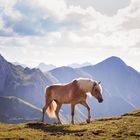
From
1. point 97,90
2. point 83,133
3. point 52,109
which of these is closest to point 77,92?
point 97,90

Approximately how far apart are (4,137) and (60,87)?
11883 millimetres

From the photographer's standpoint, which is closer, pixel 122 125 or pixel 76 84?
pixel 122 125

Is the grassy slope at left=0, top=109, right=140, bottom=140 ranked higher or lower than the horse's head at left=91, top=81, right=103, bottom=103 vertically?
lower

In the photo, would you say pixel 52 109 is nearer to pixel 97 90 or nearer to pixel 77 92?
pixel 77 92

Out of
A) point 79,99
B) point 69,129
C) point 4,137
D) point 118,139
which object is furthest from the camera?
point 79,99

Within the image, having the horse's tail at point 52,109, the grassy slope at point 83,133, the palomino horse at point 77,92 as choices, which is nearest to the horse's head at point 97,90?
the palomino horse at point 77,92

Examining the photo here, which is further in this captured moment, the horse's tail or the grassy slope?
the horse's tail

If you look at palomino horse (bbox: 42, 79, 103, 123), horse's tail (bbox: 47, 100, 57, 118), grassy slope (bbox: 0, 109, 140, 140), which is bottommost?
grassy slope (bbox: 0, 109, 140, 140)

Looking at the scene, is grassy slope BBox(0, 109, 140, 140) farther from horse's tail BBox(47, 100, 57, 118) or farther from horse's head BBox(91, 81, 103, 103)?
horse's tail BBox(47, 100, 57, 118)

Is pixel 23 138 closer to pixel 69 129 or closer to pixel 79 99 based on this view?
pixel 69 129

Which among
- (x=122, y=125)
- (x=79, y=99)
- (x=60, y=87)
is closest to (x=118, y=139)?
(x=122, y=125)

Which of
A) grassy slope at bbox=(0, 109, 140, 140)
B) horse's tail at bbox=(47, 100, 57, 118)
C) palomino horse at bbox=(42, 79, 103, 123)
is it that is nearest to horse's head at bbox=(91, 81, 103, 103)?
palomino horse at bbox=(42, 79, 103, 123)

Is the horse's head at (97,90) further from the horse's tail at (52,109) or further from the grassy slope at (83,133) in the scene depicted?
the grassy slope at (83,133)

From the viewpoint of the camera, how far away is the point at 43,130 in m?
23.3
